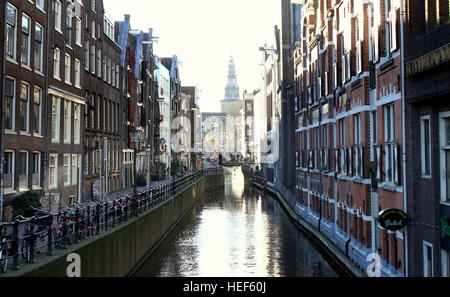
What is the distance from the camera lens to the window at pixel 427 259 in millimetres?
Result: 13719

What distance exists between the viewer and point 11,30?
22266 millimetres

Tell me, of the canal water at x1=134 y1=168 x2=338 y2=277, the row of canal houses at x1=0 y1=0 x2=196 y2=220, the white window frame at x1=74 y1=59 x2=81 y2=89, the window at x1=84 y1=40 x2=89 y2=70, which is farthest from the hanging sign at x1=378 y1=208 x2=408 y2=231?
the window at x1=84 y1=40 x2=89 y2=70

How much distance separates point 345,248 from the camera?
23016mm

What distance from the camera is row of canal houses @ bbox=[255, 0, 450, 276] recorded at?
43.1 feet

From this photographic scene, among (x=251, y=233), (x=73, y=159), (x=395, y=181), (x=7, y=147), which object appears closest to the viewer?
(x=395, y=181)

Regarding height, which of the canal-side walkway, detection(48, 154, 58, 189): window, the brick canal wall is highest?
detection(48, 154, 58, 189): window

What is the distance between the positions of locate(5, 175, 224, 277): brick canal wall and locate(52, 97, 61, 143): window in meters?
6.43

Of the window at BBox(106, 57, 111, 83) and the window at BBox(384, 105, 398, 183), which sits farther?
the window at BBox(106, 57, 111, 83)

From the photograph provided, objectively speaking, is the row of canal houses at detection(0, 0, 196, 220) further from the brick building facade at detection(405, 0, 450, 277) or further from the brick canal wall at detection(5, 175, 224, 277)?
the brick building facade at detection(405, 0, 450, 277)

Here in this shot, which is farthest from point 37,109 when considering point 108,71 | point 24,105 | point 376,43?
point 108,71

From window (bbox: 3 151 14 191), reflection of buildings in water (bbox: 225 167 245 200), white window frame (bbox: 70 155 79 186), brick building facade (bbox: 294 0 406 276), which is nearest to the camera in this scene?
brick building facade (bbox: 294 0 406 276)
